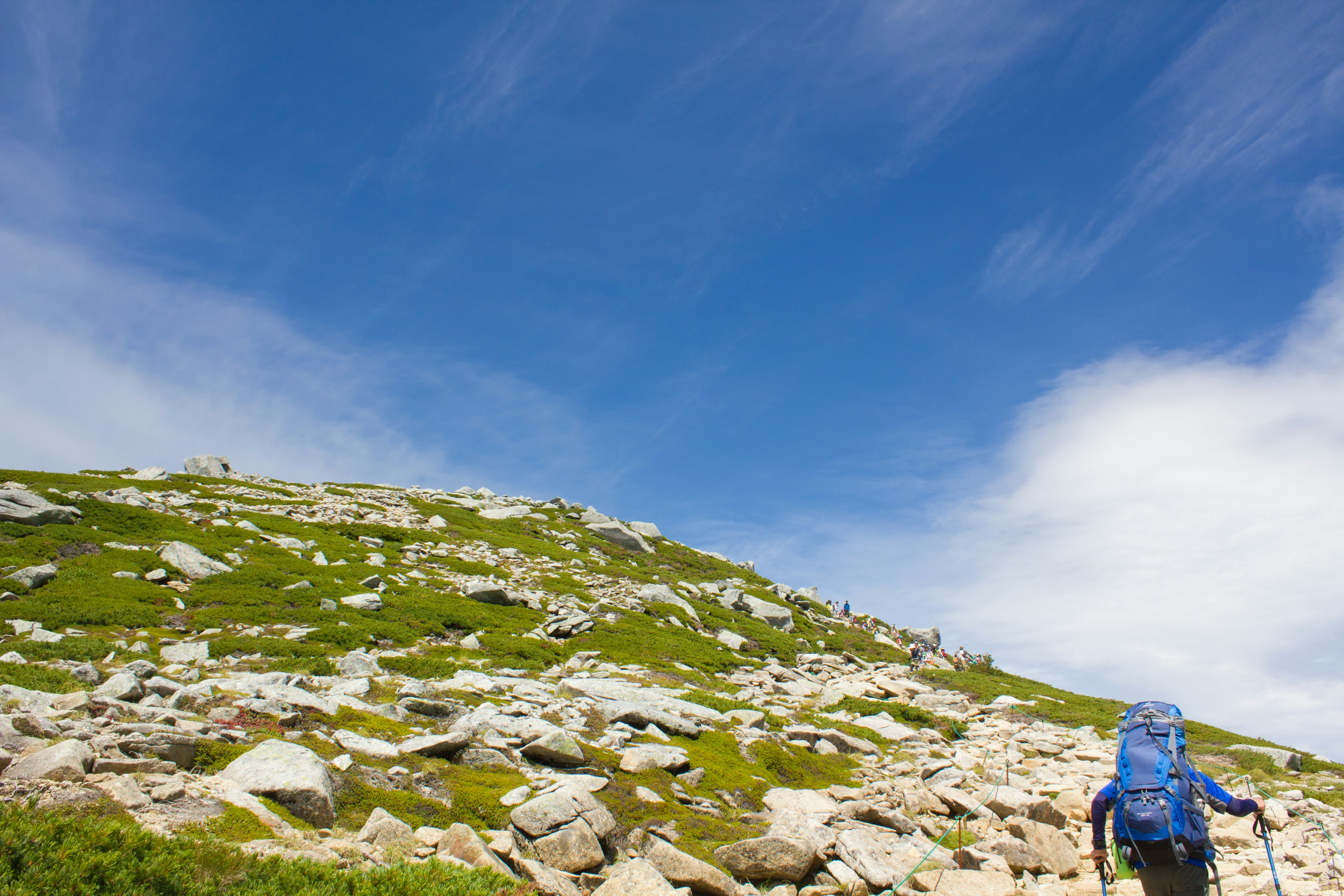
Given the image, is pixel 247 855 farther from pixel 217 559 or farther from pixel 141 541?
pixel 141 541

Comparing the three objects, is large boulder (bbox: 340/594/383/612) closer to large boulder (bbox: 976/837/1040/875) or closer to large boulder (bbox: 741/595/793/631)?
large boulder (bbox: 976/837/1040/875)

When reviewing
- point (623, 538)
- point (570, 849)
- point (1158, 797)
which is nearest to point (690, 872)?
point (570, 849)

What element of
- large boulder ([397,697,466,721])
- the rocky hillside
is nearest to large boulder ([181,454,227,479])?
the rocky hillside

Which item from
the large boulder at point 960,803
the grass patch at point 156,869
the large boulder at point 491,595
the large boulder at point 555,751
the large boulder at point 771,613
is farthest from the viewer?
the large boulder at point 771,613

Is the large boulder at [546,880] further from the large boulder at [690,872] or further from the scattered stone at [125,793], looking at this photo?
the scattered stone at [125,793]

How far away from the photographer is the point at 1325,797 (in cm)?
1680

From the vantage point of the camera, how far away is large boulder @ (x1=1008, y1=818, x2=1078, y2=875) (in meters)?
10.7

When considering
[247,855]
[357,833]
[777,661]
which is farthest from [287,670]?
[777,661]

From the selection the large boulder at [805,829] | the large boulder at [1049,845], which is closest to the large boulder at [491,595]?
the large boulder at [805,829]

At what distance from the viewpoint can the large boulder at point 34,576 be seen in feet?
70.6

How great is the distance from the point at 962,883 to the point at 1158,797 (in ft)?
11.6

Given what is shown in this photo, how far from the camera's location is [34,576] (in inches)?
863

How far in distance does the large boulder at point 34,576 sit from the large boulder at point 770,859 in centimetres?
2405

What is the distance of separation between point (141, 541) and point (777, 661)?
29143 millimetres
